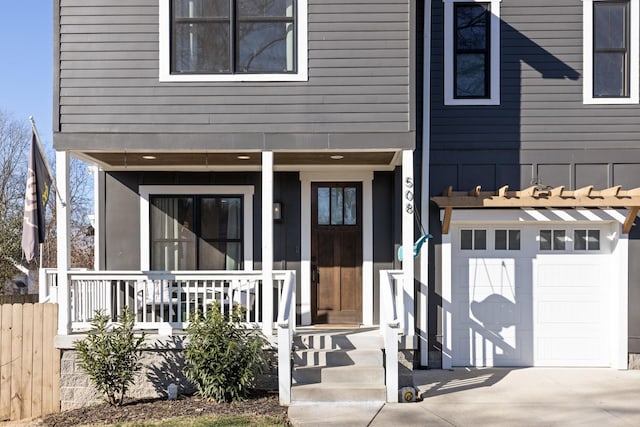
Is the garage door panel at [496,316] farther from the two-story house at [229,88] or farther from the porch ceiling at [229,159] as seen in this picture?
the porch ceiling at [229,159]

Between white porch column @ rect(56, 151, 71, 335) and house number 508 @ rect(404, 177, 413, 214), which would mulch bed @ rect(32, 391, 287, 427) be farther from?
house number 508 @ rect(404, 177, 413, 214)

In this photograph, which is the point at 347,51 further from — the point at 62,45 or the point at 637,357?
the point at 637,357

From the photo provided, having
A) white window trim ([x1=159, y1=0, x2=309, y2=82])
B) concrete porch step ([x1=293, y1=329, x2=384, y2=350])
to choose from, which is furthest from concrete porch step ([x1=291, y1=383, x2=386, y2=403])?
white window trim ([x1=159, y1=0, x2=309, y2=82])

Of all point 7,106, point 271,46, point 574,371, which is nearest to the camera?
point 271,46

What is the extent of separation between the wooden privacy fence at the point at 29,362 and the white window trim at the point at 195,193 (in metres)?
2.05

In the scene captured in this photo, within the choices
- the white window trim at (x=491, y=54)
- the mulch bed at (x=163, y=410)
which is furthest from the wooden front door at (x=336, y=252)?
the mulch bed at (x=163, y=410)

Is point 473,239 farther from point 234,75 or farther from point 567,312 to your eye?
point 234,75

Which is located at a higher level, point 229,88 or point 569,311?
point 229,88

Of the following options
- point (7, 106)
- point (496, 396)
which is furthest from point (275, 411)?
point (7, 106)

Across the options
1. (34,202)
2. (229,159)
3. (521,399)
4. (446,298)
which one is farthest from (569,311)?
(34,202)

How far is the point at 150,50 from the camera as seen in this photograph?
7266 millimetres

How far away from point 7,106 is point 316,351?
83.6 feet

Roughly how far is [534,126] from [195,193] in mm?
5287

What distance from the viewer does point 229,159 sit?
837 centimetres
